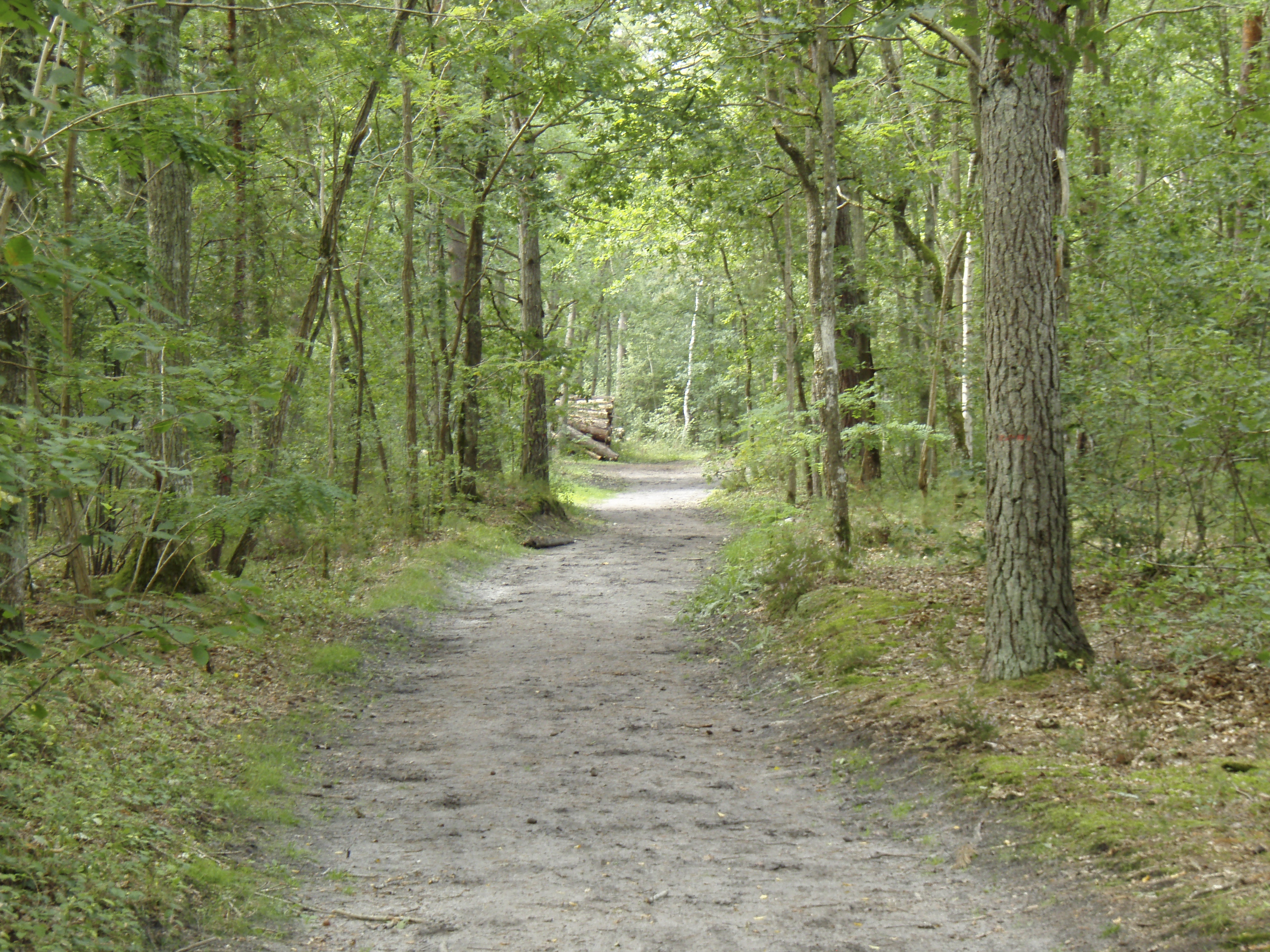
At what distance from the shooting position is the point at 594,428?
43.6 metres

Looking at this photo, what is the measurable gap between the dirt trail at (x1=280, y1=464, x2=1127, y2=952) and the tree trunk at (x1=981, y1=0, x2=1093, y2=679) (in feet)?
5.61

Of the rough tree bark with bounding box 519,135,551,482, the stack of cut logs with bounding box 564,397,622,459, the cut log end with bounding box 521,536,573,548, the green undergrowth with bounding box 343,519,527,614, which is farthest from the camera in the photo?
the stack of cut logs with bounding box 564,397,622,459

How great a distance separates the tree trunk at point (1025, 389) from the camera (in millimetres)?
6625

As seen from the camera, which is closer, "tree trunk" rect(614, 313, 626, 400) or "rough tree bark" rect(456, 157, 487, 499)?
"rough tree bark" rect(456, 157, 487, 499)

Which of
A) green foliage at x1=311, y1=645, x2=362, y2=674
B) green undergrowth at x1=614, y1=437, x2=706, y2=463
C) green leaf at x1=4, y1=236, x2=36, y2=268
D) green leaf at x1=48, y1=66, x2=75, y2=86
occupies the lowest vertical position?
green foliage at x1=311, y1=645, x2=362, y2=674

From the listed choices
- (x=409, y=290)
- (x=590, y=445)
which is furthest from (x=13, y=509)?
(x=590, y=445)

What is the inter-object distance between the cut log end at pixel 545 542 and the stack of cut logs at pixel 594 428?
804 inches

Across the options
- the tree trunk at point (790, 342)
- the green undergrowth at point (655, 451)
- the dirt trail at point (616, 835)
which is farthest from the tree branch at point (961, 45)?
the green undergrowth at point (655, 451)

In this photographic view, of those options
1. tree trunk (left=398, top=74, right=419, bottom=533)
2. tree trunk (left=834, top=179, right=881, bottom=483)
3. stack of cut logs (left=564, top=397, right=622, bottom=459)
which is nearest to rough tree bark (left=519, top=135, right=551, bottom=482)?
tree trunk (left=398, top=74, right=419, bottom=533)

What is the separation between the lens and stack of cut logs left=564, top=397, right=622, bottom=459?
4141 cm

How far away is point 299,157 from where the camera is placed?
15477 millimetres

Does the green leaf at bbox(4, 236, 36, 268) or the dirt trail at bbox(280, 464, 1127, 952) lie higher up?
the green leaf at bbox(4, 236, 36, 268)

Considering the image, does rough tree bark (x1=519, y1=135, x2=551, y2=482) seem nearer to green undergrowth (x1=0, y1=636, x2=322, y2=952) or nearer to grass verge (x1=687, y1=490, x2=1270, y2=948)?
grass verge (x1=687, y1=490, x2=1270, y2=948)

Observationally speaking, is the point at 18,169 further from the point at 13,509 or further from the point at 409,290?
the point at 409,290
